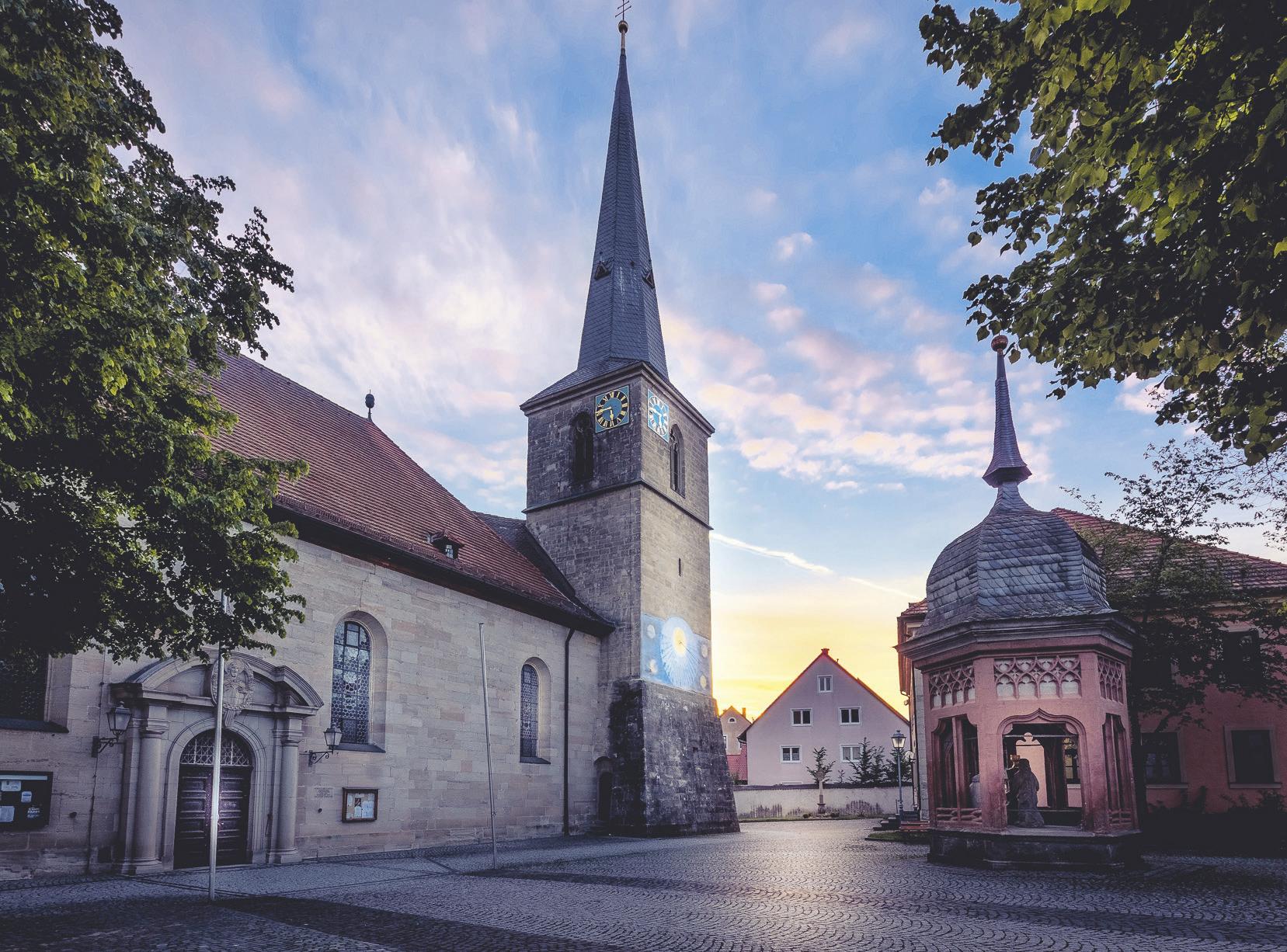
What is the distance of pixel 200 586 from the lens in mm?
9000

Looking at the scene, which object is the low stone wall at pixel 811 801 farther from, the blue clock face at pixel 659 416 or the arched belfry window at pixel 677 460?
the blue clock face at pixel 659 416

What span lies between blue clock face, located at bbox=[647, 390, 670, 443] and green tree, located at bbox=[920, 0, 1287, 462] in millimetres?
20201

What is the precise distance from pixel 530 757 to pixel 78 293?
17.2 meters

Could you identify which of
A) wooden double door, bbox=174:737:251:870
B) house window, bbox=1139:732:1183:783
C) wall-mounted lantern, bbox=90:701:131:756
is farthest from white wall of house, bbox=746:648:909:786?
wall-mounted lantern, bbox=90:701:131:756

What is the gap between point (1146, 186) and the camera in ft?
16.2

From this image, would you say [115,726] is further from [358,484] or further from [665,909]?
[665,909]

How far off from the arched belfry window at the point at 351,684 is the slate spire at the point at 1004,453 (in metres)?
12.3

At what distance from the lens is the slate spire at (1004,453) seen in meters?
15.8

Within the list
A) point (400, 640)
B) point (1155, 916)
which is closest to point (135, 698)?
point (400, 640)

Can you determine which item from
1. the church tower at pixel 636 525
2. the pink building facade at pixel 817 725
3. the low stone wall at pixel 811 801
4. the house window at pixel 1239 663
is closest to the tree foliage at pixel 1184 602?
the house window at pixel 1239 663

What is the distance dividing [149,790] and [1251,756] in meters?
24.5

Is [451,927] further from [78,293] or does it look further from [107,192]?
[107,192]

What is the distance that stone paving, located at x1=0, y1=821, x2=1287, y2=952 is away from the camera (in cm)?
719

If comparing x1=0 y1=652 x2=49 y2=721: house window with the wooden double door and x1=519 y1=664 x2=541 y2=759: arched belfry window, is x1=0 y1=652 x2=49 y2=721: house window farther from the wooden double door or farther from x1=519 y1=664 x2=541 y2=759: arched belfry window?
x1=519 y1=664 x2=541 y2=759: arched belfry window
